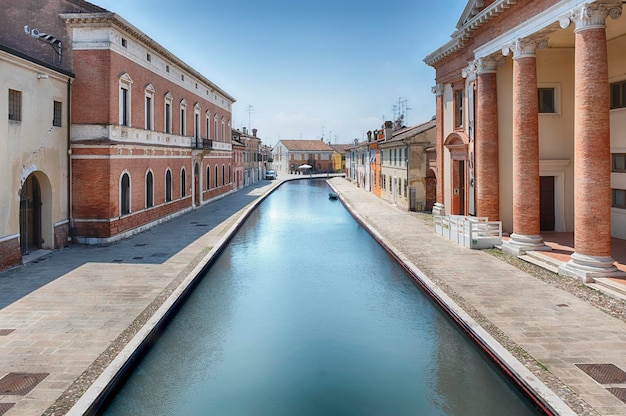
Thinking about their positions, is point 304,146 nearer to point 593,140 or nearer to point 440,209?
point 440,209

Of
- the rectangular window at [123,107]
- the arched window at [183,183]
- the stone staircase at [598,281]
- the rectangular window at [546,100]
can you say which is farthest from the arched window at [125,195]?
the rectangular window at [546,100]

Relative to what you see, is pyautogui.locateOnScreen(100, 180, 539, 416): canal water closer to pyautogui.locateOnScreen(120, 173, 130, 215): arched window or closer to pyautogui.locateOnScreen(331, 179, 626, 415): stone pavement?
pyautogui.locateOnScreen(331, 179, 626, 415): stone pavement

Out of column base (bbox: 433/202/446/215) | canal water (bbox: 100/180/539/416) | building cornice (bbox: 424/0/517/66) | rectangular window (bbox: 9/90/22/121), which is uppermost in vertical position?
building cornice (bbox: 424/0/517/66)

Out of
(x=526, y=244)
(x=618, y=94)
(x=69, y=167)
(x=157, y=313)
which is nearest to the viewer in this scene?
(x=157, y=313)

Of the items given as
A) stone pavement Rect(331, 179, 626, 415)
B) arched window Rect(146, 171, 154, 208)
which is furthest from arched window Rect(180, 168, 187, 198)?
stone pavement Rect(331, 179, 626, 415)

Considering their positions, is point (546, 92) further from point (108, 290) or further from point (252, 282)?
point (108, 290)

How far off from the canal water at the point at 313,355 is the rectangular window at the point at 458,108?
10454 mm

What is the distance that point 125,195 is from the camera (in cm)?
2194

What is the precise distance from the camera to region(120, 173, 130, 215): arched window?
21.6 meters

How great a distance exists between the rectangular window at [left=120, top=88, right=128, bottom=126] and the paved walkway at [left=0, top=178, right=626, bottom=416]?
5901mm

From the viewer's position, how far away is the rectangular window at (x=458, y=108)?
24.0 m

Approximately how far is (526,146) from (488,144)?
354cm

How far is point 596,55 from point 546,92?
24.8 feet

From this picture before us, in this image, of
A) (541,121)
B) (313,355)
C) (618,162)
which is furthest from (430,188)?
(313,355)
